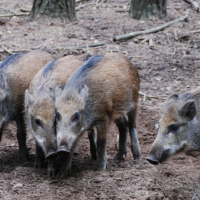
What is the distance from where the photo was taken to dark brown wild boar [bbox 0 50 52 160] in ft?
19.9

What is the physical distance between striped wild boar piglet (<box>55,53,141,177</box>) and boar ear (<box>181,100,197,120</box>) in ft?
3.85

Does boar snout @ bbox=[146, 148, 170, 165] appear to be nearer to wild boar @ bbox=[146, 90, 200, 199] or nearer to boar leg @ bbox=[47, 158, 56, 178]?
wild boar @ bbox=[146, 90, 200, 199]

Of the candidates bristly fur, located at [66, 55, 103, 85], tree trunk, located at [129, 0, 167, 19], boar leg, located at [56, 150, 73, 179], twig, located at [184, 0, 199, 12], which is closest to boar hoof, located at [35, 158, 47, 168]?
boar leg, located at [56, 150, 73, 179]

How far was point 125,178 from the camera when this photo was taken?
520cm

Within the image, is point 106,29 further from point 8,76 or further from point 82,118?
point 82,118

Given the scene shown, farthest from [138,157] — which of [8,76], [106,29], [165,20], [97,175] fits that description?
[165,20]

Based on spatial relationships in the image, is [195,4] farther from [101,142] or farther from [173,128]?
[173,128]

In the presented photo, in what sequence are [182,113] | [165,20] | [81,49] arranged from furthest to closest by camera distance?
[165,20] → [81,49] → [182,113]

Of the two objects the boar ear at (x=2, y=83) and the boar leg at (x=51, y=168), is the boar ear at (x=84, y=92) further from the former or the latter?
the boar ear at (x=2, y=83)

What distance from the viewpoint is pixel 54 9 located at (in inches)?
458

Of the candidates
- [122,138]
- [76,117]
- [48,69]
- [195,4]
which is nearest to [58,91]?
[76,117]

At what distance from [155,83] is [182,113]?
4130mm

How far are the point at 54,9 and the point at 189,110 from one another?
7474 mm

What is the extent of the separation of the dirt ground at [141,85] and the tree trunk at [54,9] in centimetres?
23
